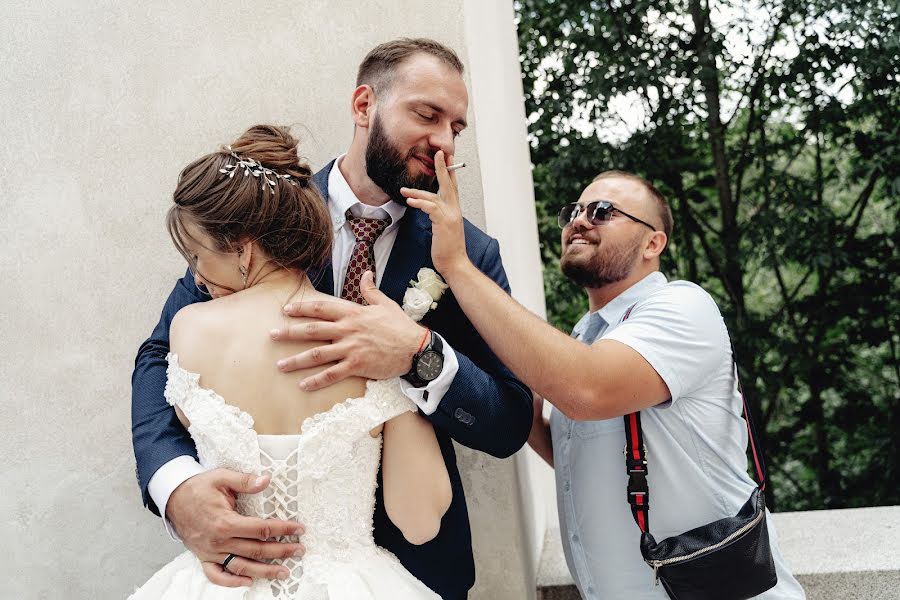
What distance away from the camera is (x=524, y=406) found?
2117 mm

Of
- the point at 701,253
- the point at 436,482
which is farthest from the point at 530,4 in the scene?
the point at 436,482

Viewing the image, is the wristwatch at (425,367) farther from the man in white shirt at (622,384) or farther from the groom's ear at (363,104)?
the groom's ear at (363,104)

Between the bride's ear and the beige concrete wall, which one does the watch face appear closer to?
the bride's ear

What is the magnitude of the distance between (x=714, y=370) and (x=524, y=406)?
530 mm

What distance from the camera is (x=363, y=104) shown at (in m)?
2.36

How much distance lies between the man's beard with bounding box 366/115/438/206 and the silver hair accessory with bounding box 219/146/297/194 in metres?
0.37

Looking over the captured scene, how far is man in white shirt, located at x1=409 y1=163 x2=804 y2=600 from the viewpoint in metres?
2.04

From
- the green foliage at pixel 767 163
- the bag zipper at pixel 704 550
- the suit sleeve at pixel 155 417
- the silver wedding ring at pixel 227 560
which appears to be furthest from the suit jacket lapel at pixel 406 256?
the green foliage at pixel 767 163

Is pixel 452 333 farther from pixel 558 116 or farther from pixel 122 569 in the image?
pixel 558 116

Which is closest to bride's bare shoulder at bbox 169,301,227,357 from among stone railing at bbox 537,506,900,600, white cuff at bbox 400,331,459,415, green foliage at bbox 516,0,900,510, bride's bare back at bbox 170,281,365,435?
bride's bare back at bbox 170,281,365,435

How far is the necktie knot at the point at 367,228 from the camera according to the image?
2.23m

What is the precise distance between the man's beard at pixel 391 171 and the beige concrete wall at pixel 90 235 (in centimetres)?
65

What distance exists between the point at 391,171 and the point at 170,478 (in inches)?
35.7

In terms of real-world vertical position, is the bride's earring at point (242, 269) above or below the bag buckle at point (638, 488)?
above
